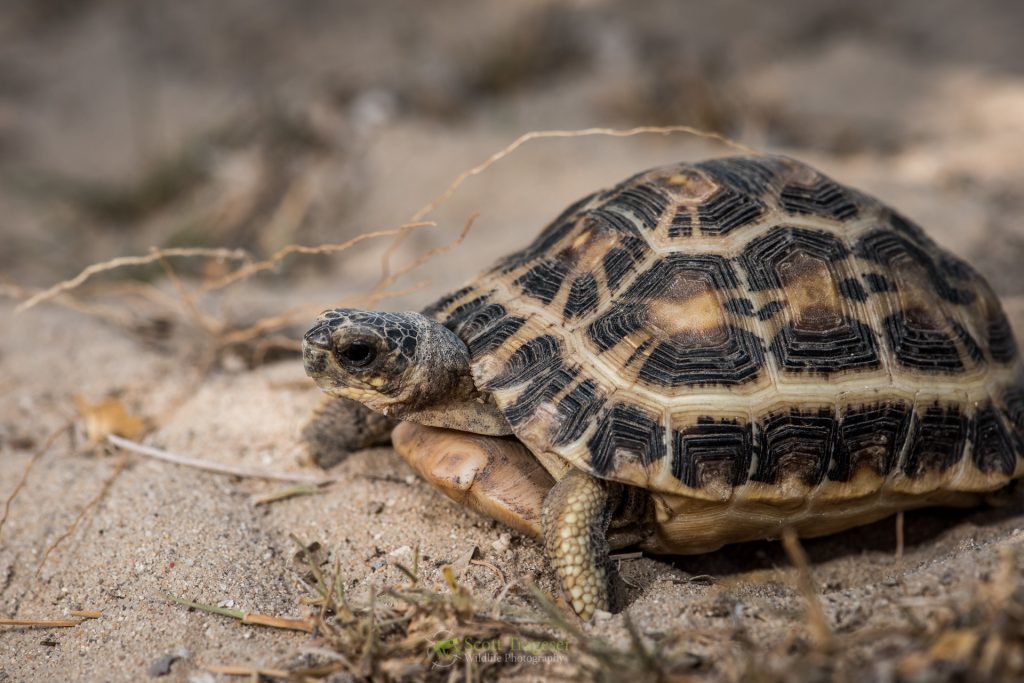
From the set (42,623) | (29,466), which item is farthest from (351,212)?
(42,623)

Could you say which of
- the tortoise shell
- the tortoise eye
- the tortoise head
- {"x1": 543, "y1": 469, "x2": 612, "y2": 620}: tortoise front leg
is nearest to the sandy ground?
{"x1": 543, "y1": 469, "x2": 612, "y2": 620}: tortoise front leg

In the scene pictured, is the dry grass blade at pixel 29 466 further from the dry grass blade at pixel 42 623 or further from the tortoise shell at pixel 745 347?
the tortoise shell at pixel 745 347

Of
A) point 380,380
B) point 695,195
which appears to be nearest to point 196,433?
point 380,380

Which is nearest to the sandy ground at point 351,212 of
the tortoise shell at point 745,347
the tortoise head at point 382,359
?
the tortoise shell at point 745,347

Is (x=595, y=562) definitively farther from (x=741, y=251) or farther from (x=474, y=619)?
(x=741, y=251)

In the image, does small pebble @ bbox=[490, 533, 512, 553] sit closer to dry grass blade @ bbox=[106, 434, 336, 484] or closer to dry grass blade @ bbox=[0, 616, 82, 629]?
dry grass blade @ bbox=[106, 434, 336, 484]

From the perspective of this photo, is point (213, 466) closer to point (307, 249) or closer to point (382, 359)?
point (307, 249)
